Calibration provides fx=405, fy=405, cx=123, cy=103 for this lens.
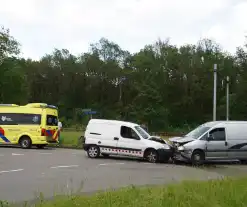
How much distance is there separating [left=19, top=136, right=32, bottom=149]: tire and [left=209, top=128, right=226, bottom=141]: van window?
12.4 metres

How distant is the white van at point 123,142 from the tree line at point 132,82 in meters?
38.4

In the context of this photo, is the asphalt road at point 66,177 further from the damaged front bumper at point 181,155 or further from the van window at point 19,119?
the van window at point 19,119

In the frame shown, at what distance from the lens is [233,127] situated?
19.3 m

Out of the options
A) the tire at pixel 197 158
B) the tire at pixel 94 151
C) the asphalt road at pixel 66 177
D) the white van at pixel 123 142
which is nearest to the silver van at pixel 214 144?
the tire at pixel 197 158

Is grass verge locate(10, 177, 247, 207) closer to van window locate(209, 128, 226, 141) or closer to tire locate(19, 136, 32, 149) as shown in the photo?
van window locate(209, 128, 226, 141)

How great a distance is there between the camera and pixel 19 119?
2638cm

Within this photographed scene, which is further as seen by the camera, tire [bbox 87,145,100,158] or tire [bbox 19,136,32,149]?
tire [bbox 19,136,32,149]

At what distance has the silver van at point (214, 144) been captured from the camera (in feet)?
60.5

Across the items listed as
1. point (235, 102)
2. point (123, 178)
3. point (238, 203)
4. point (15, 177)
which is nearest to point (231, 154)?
point (123, 178)

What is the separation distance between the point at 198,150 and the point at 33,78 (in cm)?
7378

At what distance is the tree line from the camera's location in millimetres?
69625

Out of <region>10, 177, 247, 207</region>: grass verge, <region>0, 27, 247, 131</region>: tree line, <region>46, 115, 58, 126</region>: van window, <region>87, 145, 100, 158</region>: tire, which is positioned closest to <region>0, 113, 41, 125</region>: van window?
<region>46, 115, 58, 126</region>: van window

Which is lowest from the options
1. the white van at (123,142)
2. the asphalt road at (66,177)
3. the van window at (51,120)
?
the asphalt road at (66,177)

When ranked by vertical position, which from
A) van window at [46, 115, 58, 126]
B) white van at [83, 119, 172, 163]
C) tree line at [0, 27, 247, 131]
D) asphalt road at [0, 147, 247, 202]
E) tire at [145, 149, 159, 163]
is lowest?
asphalt road at [0, 147, 247, 202]
